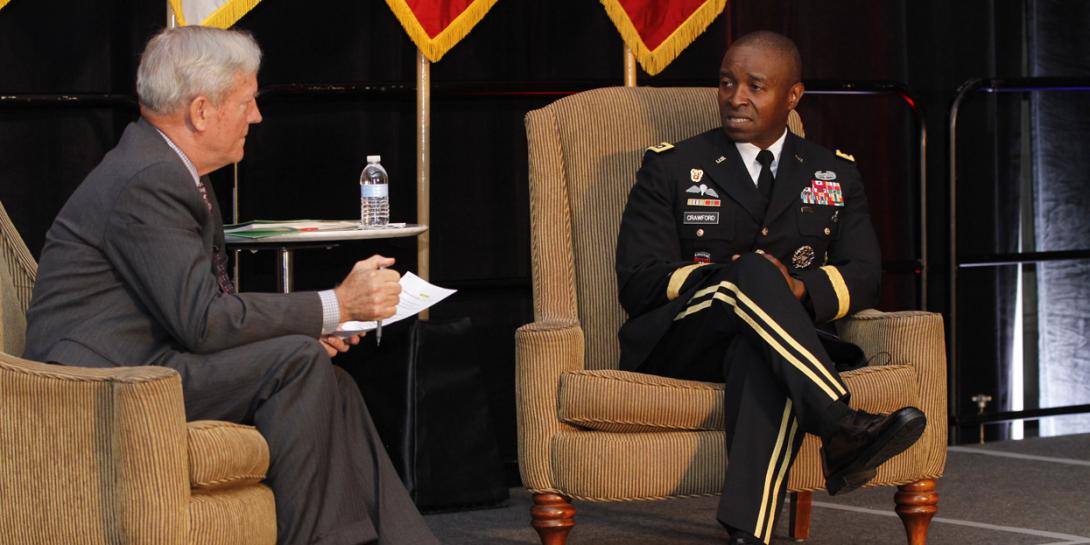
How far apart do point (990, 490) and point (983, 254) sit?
964mm

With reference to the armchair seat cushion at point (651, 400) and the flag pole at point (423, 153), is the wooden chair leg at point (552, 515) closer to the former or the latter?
the armchair seat cushion at point (651, 400)

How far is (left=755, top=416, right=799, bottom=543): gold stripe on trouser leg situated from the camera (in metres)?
2.69

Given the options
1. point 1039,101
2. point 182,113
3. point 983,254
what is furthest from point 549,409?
point 1039,101

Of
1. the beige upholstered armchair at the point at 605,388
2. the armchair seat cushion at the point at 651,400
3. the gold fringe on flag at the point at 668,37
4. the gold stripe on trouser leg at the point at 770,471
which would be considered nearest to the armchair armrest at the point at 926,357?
the beige upholstered armchair at the point at 605,388

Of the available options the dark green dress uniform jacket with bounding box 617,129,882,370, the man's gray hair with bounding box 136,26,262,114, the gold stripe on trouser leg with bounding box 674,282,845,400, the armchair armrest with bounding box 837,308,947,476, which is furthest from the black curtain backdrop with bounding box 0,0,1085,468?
the man's gray hair with bounding box 136,26,262,114

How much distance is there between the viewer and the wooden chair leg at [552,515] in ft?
9.39

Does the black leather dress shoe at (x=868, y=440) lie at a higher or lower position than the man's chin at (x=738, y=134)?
lower

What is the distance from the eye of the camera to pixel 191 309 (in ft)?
7.58

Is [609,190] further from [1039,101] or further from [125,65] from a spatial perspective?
[1039,101]

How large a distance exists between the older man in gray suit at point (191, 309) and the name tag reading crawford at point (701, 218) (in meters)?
0.93

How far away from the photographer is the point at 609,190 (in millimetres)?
3338

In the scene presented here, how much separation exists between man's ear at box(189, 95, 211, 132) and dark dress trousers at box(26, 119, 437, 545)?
0.08 meters

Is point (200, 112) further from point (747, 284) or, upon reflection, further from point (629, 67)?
point (629, 67)

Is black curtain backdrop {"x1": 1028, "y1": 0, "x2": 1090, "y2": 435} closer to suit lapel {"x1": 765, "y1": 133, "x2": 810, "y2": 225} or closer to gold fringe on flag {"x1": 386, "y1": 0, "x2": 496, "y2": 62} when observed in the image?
suit lapel {"x1": 765, "y1": 133, "x2": 810, "y2": 225}
